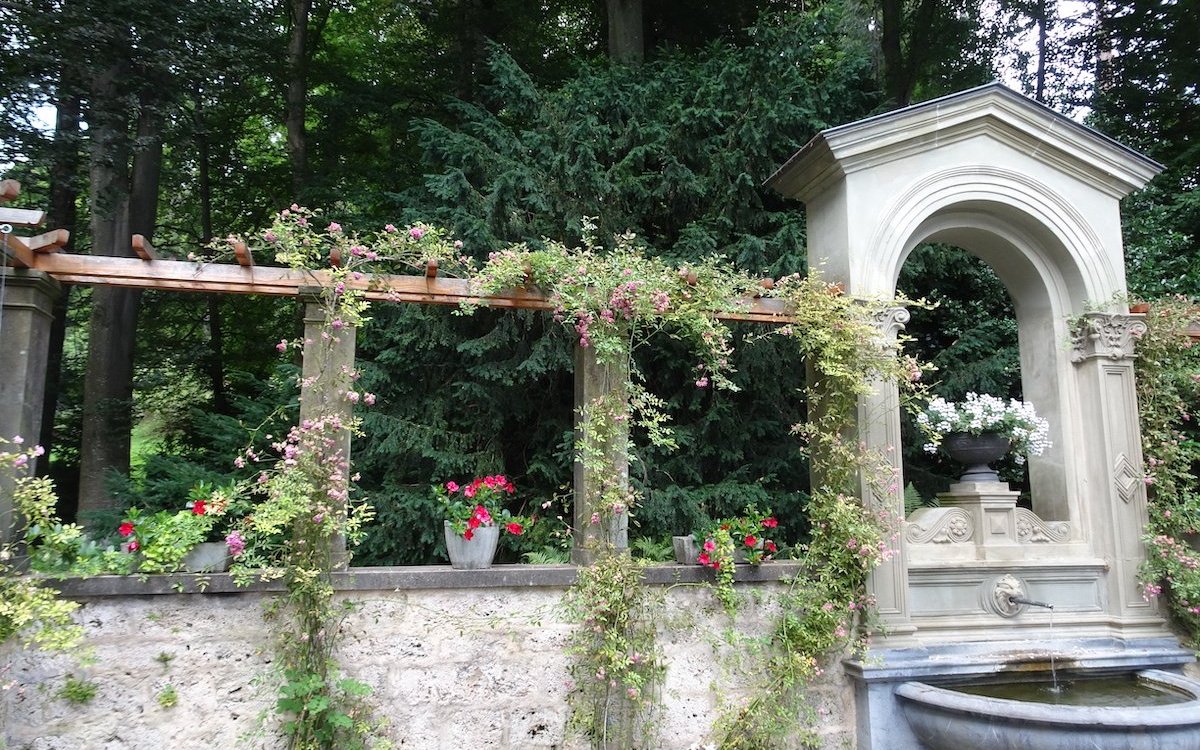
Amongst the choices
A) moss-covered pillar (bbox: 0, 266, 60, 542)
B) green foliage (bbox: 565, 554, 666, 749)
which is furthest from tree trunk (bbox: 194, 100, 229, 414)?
green foliage (bbox: 565, 554, 666, 749)

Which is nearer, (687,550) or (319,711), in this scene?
(319,711)

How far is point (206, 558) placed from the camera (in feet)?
11.9

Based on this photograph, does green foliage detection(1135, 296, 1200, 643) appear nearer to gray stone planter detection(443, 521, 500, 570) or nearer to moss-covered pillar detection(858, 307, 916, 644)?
moss-covered pillar detection(858, 307, 916, 644)

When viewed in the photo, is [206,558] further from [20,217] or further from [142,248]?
[20,217]

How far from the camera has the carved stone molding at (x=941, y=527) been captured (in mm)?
4723

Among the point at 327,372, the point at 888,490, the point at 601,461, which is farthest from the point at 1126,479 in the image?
the point at 327,372

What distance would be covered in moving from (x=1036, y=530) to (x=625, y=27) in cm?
639

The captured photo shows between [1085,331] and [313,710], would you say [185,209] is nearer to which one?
[313,710]

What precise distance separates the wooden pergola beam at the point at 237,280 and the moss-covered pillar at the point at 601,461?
0.53 metres

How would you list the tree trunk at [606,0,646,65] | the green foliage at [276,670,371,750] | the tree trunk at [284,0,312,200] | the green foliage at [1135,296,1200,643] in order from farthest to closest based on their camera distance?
the tree trunk at [284,0,312,200]
the tree trunk at [606,0,646,65]
the green foliage at [1135,296,1200,643]
the green foliage at [276,670,371,750]

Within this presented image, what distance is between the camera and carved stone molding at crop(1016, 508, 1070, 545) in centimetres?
486

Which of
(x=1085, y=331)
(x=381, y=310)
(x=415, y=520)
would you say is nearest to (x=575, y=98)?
(x=381, y=310)

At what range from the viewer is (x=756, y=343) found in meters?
6.59

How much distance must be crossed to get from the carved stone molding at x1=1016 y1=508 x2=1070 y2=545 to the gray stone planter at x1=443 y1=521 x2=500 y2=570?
3.34 meters
